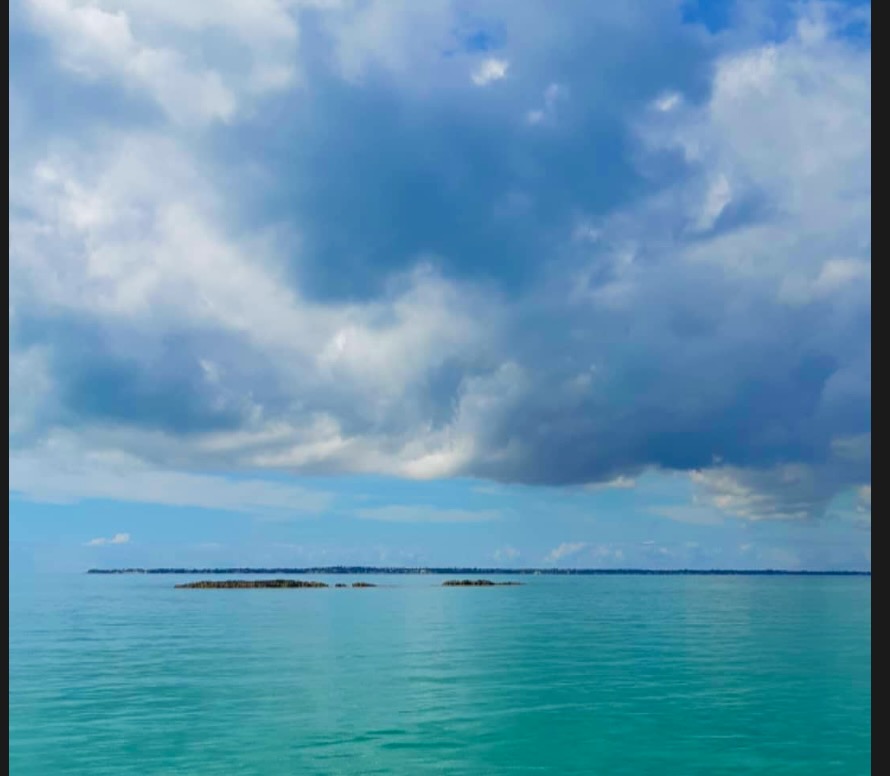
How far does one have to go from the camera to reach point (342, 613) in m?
93.9

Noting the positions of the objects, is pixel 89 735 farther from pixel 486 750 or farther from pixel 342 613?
pixel 342 613

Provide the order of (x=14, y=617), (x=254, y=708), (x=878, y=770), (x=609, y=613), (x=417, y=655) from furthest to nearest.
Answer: (x=609, y=613) → (x=14, y=617) → (x=417, y=655) → (x=254, y=708) → (x=878, y=770)

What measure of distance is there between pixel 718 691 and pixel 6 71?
4164 cm

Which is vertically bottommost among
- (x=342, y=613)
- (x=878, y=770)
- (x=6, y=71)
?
(x=342, y=613)

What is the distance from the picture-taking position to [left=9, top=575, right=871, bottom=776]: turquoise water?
26.7 meters

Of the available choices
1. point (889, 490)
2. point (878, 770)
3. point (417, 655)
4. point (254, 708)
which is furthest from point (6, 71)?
point (417, 655)

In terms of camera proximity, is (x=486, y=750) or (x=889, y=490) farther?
(x=486, y=750)

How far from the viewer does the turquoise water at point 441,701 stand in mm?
26719

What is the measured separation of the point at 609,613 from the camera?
9288cm

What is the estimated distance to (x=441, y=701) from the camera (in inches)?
1412

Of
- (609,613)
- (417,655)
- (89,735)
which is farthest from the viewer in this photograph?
(609,613)

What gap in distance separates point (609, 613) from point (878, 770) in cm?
9381

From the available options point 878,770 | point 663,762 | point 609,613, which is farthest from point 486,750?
point 609,613

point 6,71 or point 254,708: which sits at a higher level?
point 6,71
